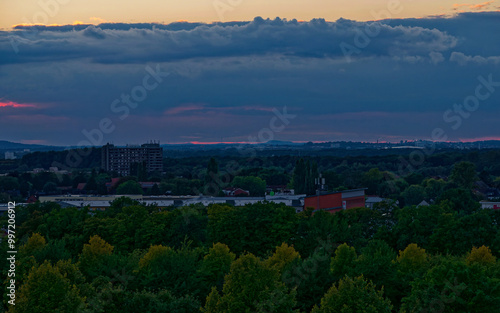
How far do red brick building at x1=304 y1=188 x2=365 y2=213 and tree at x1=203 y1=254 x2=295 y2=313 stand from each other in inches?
2012

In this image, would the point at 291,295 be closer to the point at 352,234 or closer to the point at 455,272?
the point at 455,272

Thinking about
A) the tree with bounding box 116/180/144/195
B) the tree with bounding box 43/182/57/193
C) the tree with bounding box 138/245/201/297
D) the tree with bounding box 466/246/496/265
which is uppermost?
the tree with bounding box 466/246/496/265

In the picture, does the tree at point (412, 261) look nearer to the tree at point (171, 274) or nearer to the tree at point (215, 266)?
the tree at point (215, 266)

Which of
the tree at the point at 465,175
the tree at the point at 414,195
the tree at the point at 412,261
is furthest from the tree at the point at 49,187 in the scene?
the tree at the point at 412,261

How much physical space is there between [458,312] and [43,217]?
47.3 m

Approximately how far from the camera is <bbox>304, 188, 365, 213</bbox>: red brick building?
9131 cm

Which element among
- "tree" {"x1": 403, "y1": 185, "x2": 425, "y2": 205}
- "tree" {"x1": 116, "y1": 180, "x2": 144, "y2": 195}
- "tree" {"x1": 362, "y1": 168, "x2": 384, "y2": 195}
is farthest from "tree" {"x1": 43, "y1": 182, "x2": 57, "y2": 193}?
"tree" {"x1": 403, "y1": 185, "x2": 425, "y2": 205}

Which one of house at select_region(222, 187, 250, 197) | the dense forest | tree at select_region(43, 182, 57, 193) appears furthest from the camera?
tree at select_region(43, 182, 57, 193)

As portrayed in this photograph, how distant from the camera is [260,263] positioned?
135 ft

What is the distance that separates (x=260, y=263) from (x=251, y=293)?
3.08m

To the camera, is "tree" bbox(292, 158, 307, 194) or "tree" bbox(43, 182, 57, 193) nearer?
"tree" bbox(292, 158, 307, 194)

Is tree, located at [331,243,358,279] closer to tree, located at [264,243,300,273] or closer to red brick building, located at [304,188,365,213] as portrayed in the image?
tree, located at [264,243,300,273]

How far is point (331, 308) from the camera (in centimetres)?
3506

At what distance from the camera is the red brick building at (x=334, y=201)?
91312 mm
